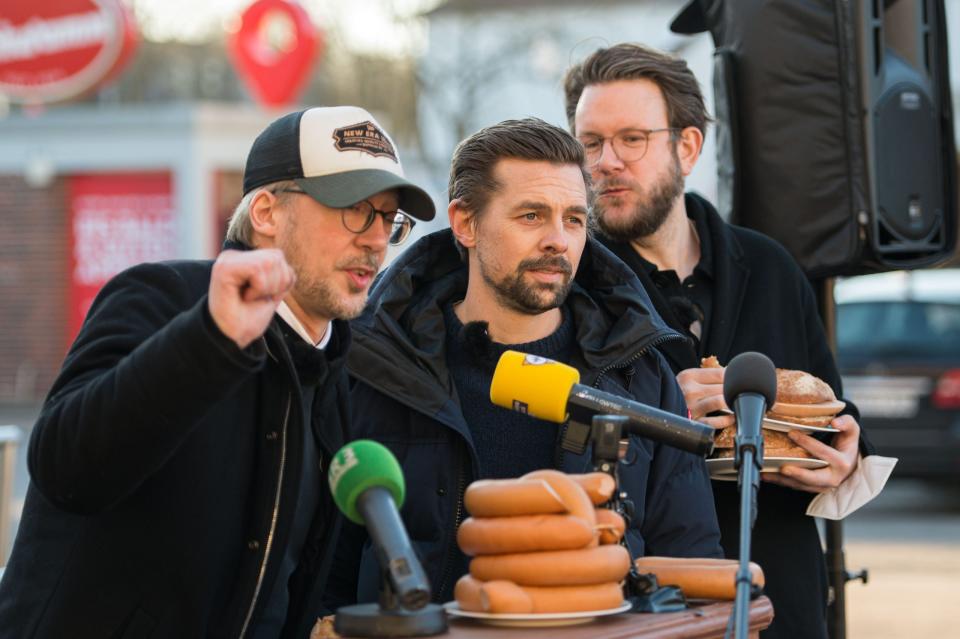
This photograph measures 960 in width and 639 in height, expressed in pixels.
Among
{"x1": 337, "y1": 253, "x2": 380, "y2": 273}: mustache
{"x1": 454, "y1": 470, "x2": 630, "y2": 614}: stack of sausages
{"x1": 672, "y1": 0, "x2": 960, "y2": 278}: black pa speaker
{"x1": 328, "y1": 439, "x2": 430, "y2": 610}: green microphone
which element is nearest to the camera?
{"x1": 328, "y1": 439, "x2": 430, "y2": 610}: green microphone

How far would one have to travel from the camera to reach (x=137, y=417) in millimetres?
2748

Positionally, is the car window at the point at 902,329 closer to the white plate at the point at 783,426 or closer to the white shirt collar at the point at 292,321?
the white plate at the point at 783,426

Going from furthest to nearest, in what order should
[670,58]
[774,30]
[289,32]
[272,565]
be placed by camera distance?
[289,32], [774,30], [670,58], [272,565]

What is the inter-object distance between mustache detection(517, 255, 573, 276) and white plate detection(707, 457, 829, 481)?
2.41ft

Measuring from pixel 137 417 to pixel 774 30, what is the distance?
317 cm

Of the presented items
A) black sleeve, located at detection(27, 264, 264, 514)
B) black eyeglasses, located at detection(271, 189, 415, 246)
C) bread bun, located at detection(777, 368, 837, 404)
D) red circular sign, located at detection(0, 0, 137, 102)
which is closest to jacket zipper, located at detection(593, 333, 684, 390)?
bread bun, located at detection(777, 368, 837, 404)

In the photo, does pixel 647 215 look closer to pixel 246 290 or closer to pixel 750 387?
pixel 750 387

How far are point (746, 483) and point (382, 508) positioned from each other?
763 mm

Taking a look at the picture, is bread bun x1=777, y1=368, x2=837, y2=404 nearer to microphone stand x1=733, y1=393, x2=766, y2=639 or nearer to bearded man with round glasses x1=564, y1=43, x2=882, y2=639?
bearded man with round glasses x1=564, y1=43, x2=882, y2=639

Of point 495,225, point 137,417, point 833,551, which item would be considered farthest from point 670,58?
point 137,417

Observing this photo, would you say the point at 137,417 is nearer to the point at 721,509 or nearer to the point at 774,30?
the point at 721,509

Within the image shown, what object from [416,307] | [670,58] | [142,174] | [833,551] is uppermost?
[142,174]

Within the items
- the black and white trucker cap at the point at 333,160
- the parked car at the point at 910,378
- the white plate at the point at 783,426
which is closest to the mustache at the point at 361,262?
the black and white trucker cap at the point at 333,160

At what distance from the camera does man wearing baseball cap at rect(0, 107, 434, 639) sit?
9.02 feet
